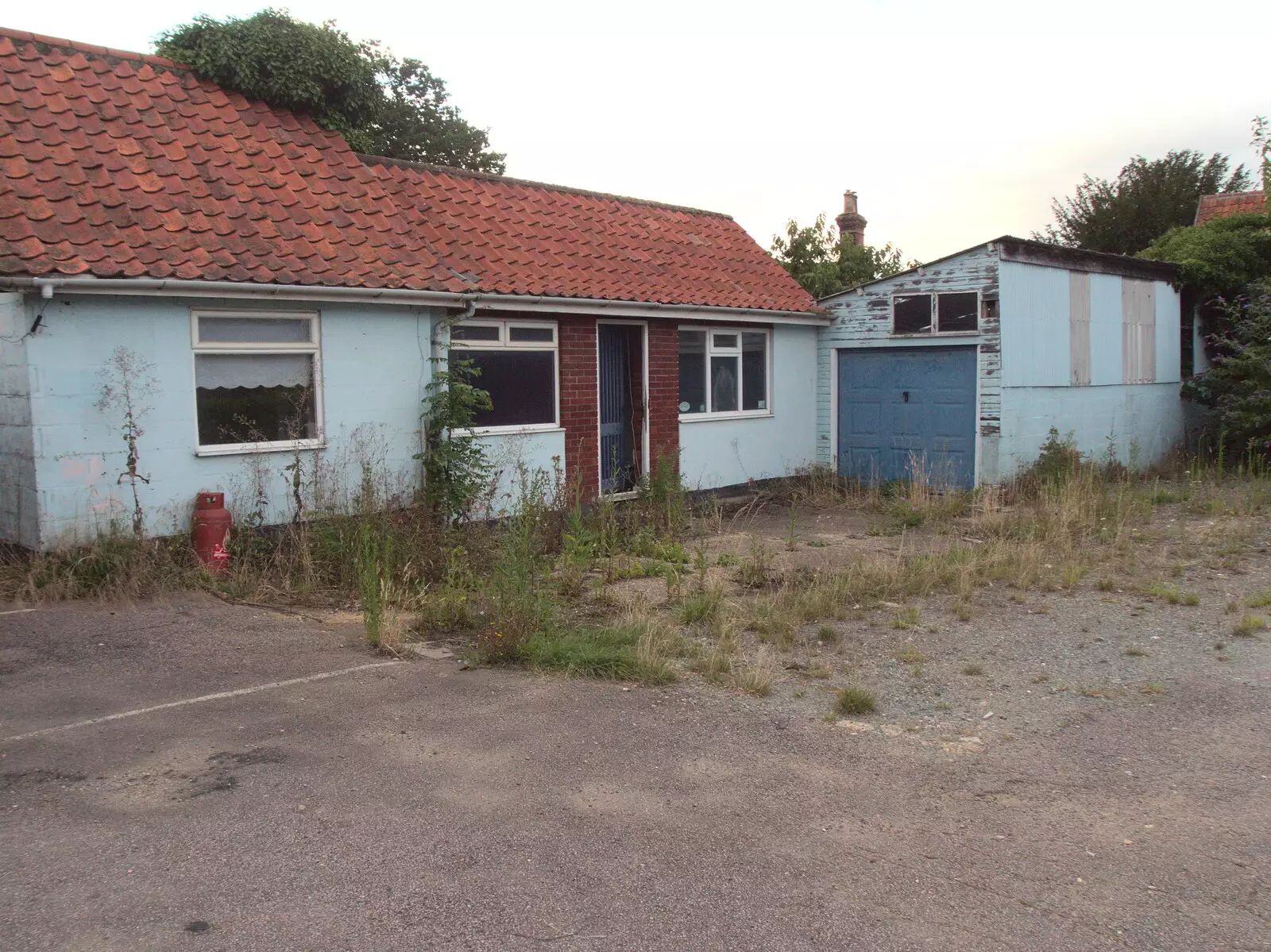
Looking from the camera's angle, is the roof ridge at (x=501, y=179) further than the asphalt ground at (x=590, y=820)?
Yes

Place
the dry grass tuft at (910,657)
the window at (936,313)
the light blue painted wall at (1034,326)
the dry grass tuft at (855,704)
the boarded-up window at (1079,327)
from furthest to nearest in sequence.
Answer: the boarded-up window at (1079,327) → the window at (936,313) → the light blue painted wall at (1034,326) → the dry grass tuft at (910,657) → the dry grass tuft at (855,704)

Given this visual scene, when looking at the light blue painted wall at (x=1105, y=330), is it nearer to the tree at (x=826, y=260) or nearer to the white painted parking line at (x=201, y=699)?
the tree at (x=826, y=260)

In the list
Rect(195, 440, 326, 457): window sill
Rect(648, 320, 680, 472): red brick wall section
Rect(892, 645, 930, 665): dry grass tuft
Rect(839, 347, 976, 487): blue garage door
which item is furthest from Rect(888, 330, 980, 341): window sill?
Rect(195, 440, 326, 457): window sill

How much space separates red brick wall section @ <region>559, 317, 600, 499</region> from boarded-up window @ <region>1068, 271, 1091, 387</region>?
24.9ft

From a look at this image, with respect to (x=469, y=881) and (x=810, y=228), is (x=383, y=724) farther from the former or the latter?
(x=810, y=228)

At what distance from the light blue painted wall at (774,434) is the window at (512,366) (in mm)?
2449

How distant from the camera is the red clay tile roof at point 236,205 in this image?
352 inches

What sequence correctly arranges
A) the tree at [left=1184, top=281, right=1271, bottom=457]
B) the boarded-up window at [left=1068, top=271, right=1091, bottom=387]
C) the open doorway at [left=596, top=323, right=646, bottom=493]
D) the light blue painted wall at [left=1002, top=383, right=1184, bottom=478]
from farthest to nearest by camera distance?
the tree at [left=1184, top=281, right=1271, bottom=457], the boarded-up window at [left=1068, top=271, right=1091, bottom=387], the light blue painted wall at [left=1002, top=383, right=1184, bottom=478], the open doorway at [left=596, top=323, right=646, bottom=493]

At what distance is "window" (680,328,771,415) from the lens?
47.4 ft

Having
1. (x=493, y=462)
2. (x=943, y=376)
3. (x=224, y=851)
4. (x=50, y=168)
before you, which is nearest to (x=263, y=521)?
(x=493, y=462)

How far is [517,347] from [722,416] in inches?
147

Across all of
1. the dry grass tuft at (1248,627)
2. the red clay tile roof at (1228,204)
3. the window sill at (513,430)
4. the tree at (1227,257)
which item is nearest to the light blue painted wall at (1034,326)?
the tree at (1227,257)

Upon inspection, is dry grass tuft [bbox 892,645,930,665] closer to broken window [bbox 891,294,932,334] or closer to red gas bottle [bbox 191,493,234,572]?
red gas bottle [bbox 191,493,234,572]

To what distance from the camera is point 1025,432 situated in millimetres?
15078
